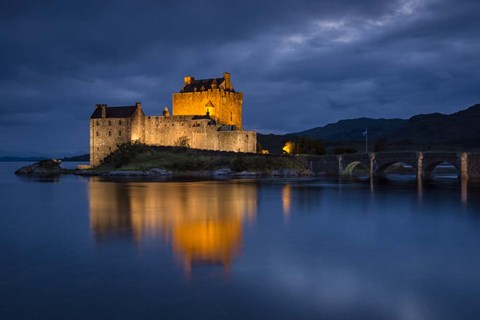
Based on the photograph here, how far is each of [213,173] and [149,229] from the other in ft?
158

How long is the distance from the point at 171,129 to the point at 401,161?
3372cm

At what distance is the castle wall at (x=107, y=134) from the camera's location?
71.7 metres

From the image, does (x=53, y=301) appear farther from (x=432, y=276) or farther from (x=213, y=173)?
(x=213, y=173)

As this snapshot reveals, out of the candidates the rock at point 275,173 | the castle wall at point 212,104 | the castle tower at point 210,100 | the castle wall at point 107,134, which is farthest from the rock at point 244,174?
the castle wall at point 107,134

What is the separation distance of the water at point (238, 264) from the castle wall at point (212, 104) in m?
53.5

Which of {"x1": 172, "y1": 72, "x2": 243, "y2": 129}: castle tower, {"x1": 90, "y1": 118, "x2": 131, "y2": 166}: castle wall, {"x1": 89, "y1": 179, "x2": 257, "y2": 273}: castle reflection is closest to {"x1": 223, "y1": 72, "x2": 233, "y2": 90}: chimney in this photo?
{"x1": 172, "y1": 72, "x2": 243, "y2": 129}: castle tower

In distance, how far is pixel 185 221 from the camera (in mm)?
22109

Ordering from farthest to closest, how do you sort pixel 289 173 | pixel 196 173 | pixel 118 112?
pixel 118 112 < pixel 289 173 < pixel 196 173

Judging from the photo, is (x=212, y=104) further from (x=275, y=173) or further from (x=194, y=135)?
(x=275, y=173)

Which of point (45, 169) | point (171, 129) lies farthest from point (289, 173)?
point (45, 169)

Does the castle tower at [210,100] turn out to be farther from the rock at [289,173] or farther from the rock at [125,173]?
the rock at [125,173]

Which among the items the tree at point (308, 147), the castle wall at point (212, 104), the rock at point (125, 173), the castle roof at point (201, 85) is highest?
the castle roof at point (201, 85)

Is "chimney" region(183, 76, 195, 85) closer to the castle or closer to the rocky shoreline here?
the castle

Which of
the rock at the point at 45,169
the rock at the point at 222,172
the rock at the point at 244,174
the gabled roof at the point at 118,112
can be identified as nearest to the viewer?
the rock at the point at 244,174
